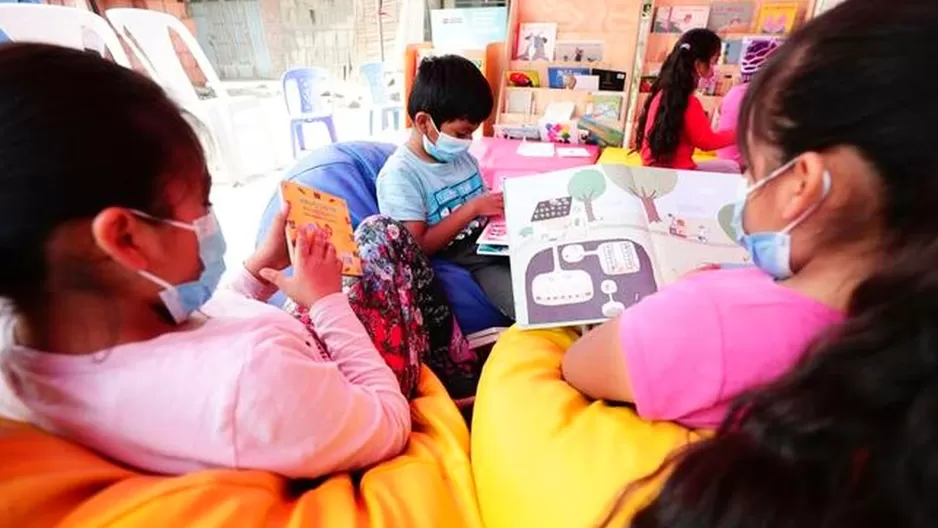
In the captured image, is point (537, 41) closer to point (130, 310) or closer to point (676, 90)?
point (676, 90)

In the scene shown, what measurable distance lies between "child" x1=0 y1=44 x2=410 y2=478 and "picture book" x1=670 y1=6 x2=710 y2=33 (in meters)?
2.06

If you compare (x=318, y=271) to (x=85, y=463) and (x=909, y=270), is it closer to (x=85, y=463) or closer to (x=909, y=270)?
(x=85, y=463)

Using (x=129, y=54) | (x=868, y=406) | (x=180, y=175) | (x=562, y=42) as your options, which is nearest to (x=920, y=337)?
(x=868, y=406)

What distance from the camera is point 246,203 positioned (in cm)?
268

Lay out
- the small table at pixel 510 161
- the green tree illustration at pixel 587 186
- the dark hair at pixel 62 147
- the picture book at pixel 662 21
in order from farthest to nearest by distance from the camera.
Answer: the picture book at pixel 662 21 < the small table at pixel 510 161 < the green tree illustration at pixel 587 186 < the dark hair at pixel 62 147

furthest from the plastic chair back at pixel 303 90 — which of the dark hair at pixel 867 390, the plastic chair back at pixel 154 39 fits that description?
the dark hair at pixel 867 390

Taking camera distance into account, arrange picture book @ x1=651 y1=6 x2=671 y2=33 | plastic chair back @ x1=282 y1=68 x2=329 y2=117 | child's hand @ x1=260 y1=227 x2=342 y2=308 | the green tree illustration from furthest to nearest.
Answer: plastic chair back @ x1=282 y1=68 x2=329 y2=117
picture book @ x1=651 y1=6 x2=671 y2=33
the green tree illustration
child's hand @ x1=260 y1=227 x2=342 y2=308

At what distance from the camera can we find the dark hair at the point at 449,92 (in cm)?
119

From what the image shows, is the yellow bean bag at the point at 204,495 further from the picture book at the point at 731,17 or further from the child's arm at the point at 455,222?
the picture book at the point at 731,17

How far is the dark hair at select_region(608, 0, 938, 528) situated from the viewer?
260 millimetres

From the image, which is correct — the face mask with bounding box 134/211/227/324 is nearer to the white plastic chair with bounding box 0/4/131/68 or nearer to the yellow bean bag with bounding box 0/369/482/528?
the yellow bean bag with bounding box 0/369/482/528

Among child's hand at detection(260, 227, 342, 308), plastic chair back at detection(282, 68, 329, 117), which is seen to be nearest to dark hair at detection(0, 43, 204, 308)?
child's hand at detection(260, 227, 342, 308)

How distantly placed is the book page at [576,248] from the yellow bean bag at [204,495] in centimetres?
29

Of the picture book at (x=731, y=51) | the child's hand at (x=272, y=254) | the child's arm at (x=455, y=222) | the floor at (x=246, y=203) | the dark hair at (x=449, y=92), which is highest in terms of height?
the picture book at (x=731, y=51)
